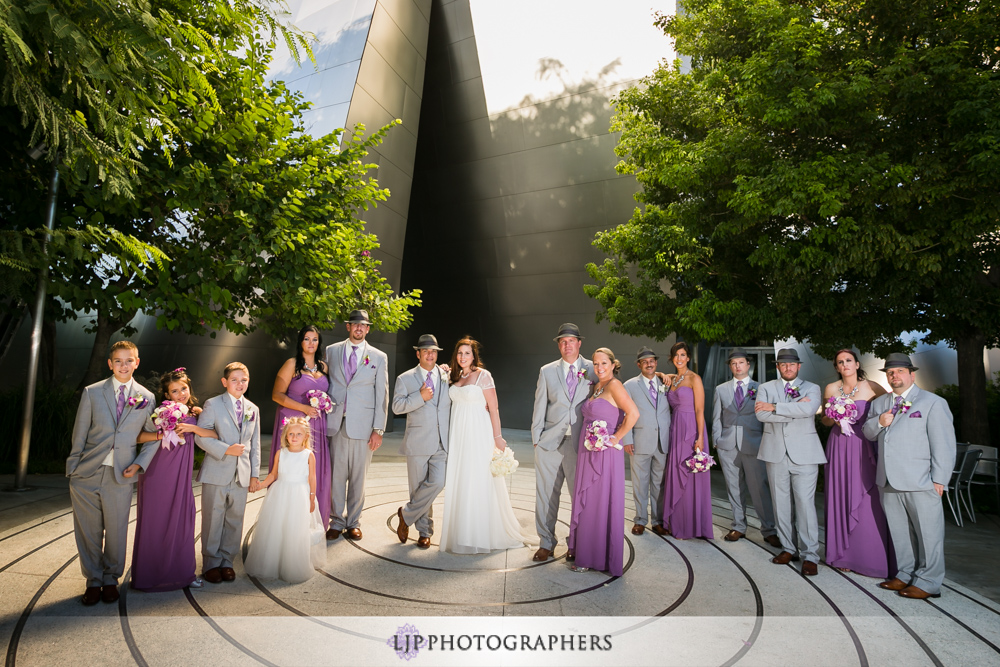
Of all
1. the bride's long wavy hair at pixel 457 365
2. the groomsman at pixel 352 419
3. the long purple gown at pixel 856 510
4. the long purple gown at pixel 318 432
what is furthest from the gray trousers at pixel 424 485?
the long purple gown at pixel 856 510

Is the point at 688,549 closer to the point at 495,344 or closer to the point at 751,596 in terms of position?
the point at 751,596

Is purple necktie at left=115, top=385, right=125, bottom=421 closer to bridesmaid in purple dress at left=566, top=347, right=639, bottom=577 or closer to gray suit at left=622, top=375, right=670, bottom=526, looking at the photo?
bridesmaid in purple dress at left=566, top=347, right=639, bottom=577

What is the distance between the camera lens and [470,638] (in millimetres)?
3848

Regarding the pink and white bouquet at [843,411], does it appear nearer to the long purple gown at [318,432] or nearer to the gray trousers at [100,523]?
the long purple gown at [318,432]

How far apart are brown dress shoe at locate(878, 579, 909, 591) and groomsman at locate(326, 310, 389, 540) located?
508 cm

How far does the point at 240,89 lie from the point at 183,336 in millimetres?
8771

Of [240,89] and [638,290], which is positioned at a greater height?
[240,89]

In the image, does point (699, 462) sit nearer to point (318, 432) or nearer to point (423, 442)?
point (423, 442)

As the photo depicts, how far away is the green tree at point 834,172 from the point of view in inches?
305

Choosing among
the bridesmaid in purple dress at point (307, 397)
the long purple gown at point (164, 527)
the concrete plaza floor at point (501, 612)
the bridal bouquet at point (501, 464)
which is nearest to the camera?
the concrete plaza floor at point (501, 612)

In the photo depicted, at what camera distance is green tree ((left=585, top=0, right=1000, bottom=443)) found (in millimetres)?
7738

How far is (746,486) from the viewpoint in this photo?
689 cm

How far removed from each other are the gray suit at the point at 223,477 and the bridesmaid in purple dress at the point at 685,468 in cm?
471

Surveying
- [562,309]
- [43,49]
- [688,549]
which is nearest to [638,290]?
[562,309]
